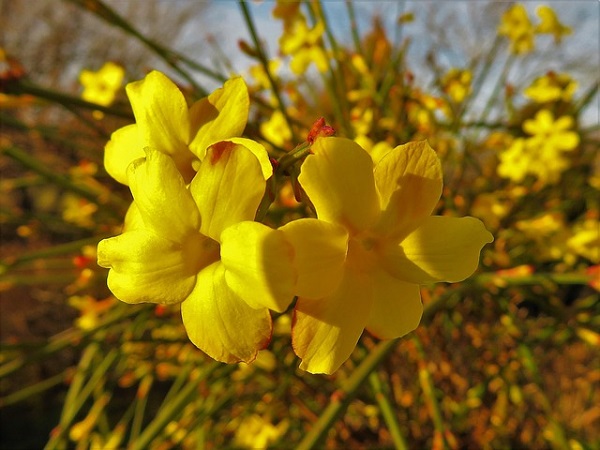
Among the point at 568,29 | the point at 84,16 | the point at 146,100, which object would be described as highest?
the point at 146,100

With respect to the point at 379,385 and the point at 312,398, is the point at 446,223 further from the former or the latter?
the point at 312,398

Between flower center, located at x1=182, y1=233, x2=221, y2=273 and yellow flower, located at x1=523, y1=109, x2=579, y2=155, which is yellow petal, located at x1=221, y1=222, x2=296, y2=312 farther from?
yellow flower, located at x1=523, y1=109, x2=579, y2=155

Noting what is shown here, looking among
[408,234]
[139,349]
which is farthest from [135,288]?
[139,349]

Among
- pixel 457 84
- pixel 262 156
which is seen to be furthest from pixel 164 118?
pixel 457 84

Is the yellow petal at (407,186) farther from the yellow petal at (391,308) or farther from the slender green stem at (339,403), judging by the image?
the slender green stem at (339,403)

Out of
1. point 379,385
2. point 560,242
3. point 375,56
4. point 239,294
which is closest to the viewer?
point 239,294

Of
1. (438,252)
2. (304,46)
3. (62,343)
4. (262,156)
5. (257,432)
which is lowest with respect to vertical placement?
(257,432)

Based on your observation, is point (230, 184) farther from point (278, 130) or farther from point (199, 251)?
point (278, 130)
